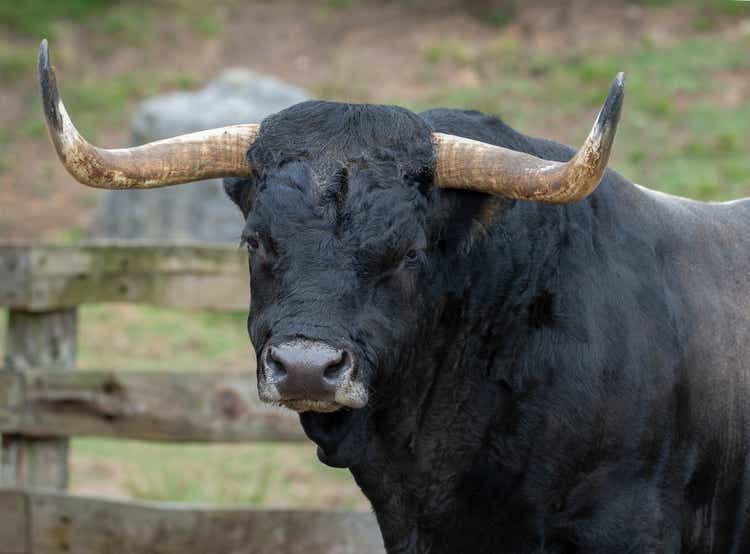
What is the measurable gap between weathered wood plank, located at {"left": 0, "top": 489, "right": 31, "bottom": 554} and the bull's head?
2.24 meters

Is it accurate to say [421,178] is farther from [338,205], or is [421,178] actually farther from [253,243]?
[253,243]

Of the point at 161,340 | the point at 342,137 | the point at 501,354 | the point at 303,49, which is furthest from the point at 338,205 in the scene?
the point at 303,49

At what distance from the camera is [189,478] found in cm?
749

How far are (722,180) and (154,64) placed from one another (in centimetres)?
873

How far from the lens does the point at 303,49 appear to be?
18.2 meters

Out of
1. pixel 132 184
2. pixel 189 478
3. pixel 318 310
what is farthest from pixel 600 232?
pixel 189 478

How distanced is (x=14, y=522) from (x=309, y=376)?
2.84 meters

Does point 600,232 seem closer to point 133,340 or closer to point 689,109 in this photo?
point 133,340

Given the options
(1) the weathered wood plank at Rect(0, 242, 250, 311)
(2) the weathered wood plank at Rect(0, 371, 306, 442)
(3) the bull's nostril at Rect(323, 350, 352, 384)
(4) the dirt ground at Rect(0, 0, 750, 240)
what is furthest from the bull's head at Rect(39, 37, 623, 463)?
(4) the dirt ground at Rect(0, 0, 750, 240)

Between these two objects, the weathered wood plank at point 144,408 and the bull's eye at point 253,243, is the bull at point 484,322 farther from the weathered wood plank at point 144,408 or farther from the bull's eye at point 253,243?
the weathered wood plank at point 144,408

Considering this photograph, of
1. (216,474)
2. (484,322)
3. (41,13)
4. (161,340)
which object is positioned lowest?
(161,340)

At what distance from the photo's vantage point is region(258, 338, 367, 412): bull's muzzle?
3.56 m

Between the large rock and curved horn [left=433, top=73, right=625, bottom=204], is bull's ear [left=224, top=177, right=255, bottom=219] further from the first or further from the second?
the large rock

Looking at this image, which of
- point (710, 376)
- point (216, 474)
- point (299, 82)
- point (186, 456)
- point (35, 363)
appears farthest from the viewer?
point (299, 82)
